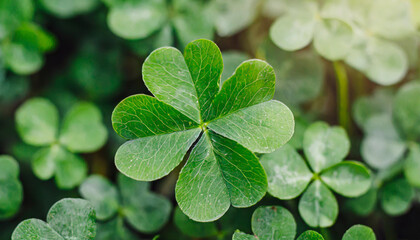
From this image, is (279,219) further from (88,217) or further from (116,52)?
(116,52)

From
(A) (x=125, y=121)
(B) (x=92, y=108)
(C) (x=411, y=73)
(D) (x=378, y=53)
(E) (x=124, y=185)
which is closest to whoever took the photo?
(A) (x=125, y=121)

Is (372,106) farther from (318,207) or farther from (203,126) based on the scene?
(203,126)

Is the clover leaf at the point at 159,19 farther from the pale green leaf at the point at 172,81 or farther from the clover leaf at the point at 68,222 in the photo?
the clover leaf at the point at 68,222

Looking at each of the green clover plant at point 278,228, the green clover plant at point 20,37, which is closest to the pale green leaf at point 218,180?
the green clover plant at point 278,228

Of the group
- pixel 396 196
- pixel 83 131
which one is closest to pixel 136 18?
pixel 83 131

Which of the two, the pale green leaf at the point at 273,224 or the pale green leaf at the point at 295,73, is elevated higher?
the pale green leaf at the point at 295,73

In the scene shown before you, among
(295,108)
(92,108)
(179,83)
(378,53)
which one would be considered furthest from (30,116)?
(378,53)

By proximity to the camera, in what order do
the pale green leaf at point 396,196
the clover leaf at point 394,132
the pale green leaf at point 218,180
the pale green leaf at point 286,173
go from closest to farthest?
the pale green leaf at point 218,180 → the pale green leaf at point 286,173 → the pale green leaf at point 396,196 → the clover leaf at point 394,132
